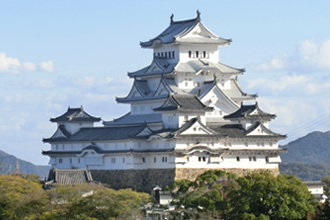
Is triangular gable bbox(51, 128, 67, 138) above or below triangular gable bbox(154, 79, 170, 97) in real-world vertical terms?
below

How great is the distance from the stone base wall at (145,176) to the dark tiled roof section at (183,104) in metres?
4.13

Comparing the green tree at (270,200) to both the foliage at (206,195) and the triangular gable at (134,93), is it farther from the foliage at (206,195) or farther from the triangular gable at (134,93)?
the triangular gable at (134,93)

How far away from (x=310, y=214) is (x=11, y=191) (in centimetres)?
1762

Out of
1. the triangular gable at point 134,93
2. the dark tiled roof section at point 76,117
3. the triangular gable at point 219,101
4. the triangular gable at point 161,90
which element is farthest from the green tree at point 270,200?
the dark tiled roof section at point 76,117

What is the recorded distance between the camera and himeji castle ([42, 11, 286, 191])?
74312 millimetres

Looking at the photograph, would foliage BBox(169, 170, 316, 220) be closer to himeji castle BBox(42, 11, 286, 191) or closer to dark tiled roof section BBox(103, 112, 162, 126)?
himeji castle BBox(42, 11, 286, 191)

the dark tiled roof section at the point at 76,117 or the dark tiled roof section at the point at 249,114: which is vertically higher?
the dark tiled roof section at the point at 76,117

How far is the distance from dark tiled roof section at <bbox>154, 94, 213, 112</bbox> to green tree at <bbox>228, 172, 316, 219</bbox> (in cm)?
1484

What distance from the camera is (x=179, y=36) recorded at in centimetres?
8144

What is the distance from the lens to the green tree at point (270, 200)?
5925cm

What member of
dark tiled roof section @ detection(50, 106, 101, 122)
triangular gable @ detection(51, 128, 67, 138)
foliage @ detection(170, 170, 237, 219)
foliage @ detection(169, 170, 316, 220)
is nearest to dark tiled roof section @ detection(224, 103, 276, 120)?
foliage @ detection(170, 170, 237, 219)

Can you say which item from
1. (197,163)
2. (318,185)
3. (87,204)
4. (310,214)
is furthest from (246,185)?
(318,185)

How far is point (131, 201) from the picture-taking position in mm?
61062

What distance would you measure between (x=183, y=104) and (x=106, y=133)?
289 inches
